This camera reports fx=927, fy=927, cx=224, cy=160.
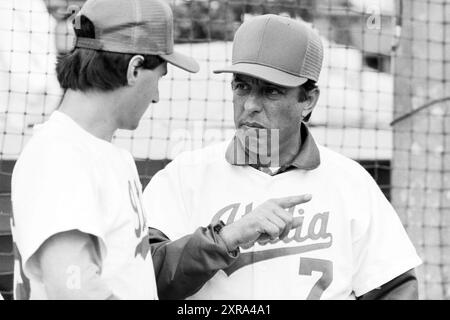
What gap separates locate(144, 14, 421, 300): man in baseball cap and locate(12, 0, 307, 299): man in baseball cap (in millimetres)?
273

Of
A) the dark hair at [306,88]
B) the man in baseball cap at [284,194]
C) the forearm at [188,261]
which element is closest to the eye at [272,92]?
the man in baseball cap at [284,194]

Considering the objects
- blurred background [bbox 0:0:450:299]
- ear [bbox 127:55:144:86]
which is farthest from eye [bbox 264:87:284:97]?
blurred background [bbox 0:0:450:299]

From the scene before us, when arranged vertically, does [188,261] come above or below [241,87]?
below

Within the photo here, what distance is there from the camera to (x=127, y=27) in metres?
2.43

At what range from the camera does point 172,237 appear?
298 centimetres

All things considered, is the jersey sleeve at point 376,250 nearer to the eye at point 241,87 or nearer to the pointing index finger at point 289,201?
the pointing index finger at point 289,201

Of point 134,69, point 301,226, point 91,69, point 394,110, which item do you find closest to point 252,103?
point 301,226

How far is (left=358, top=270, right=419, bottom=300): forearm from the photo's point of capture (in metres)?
2.97

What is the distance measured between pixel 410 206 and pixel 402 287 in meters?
2.31

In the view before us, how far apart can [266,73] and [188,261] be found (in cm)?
66

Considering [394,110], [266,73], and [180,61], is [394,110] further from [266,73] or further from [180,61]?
[180,61]

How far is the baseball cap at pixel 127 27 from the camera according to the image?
2.42m
